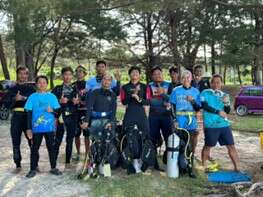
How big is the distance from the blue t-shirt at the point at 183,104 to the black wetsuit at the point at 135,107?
1.57 feet

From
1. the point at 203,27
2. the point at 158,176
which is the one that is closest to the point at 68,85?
the point at 158,176

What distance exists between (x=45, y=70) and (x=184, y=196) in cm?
4484

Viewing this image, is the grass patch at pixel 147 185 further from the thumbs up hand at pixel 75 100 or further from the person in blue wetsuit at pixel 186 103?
the thumbs up hand at pixel 75 100

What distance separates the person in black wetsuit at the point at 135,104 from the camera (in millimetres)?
7457

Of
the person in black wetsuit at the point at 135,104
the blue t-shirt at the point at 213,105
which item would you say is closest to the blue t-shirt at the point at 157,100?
the person in black wetsuit at the point at 135,104

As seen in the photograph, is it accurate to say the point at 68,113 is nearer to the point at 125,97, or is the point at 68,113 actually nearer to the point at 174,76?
the point at 125,97

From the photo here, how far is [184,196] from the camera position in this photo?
21.9 ft

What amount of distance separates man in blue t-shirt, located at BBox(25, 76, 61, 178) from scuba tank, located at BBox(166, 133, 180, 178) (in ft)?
6.00

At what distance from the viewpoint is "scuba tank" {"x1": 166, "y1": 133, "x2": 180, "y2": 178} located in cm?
745

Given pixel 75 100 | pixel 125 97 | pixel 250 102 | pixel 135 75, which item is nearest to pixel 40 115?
pixel 75 100

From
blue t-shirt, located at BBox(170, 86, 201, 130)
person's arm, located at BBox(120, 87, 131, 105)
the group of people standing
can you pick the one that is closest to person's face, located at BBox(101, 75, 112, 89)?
the group of people standing

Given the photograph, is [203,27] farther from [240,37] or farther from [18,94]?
[18,94]

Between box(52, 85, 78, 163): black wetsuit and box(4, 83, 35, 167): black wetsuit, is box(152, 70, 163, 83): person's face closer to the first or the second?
box(52, 85, 78, 163): black wetsuit

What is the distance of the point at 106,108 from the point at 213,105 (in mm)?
1734
